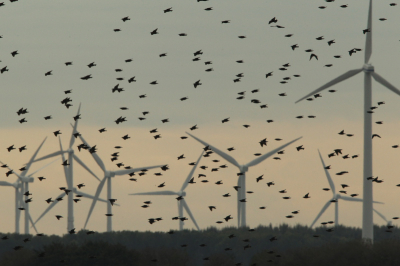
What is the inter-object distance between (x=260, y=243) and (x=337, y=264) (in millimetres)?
90255

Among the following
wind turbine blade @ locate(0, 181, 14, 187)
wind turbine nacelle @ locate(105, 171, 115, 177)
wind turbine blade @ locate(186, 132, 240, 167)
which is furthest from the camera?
wind turbine blade @ locate(0, 181, 14, 187)

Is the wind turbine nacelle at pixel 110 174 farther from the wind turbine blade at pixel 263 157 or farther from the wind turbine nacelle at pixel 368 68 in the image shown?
the wind turbine nacelle at pixel 368 68

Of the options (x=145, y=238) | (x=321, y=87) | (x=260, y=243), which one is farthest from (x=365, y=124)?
(x=145, y=238)

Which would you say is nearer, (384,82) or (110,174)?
(384,82)

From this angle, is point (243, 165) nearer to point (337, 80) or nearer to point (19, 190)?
point (337, 80)

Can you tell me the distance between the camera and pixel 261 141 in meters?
69.4

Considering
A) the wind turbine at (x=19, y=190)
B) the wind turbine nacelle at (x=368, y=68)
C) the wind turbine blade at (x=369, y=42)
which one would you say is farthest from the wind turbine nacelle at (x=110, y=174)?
the wind turbine nacelle at (x=368, y=68)

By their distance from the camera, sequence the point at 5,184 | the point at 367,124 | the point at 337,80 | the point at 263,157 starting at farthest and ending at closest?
the point at 5,184, the point at 263,157, the point at 367,124, the point at 337,80

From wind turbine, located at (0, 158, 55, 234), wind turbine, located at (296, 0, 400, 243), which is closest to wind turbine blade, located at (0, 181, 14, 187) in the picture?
wind turbine, located at (0, 158, 55, 234)

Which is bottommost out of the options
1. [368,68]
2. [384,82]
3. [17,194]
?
[17,194]

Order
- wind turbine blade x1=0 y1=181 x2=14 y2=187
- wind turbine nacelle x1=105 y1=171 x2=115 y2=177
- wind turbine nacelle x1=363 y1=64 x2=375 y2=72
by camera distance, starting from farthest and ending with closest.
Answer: wind turbine blade x1=0 y1=181 x2=14 y2=187
wind turbine nacelle x1=105 y1=171 x2=115 y2=177
wind turbine nacelle x1=363 y1=64 x2=375 y2=72

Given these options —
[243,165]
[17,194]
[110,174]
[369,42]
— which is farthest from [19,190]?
[369,42]

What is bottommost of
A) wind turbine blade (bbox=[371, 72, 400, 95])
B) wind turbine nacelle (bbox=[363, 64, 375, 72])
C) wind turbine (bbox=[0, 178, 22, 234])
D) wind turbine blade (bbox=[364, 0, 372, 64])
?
wind turbine (bbox=[0, 178, 22, 234])

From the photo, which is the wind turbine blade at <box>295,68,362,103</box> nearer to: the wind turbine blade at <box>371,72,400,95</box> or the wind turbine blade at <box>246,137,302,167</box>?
the wind turbine blade at <box>371,72,400,95</box>
